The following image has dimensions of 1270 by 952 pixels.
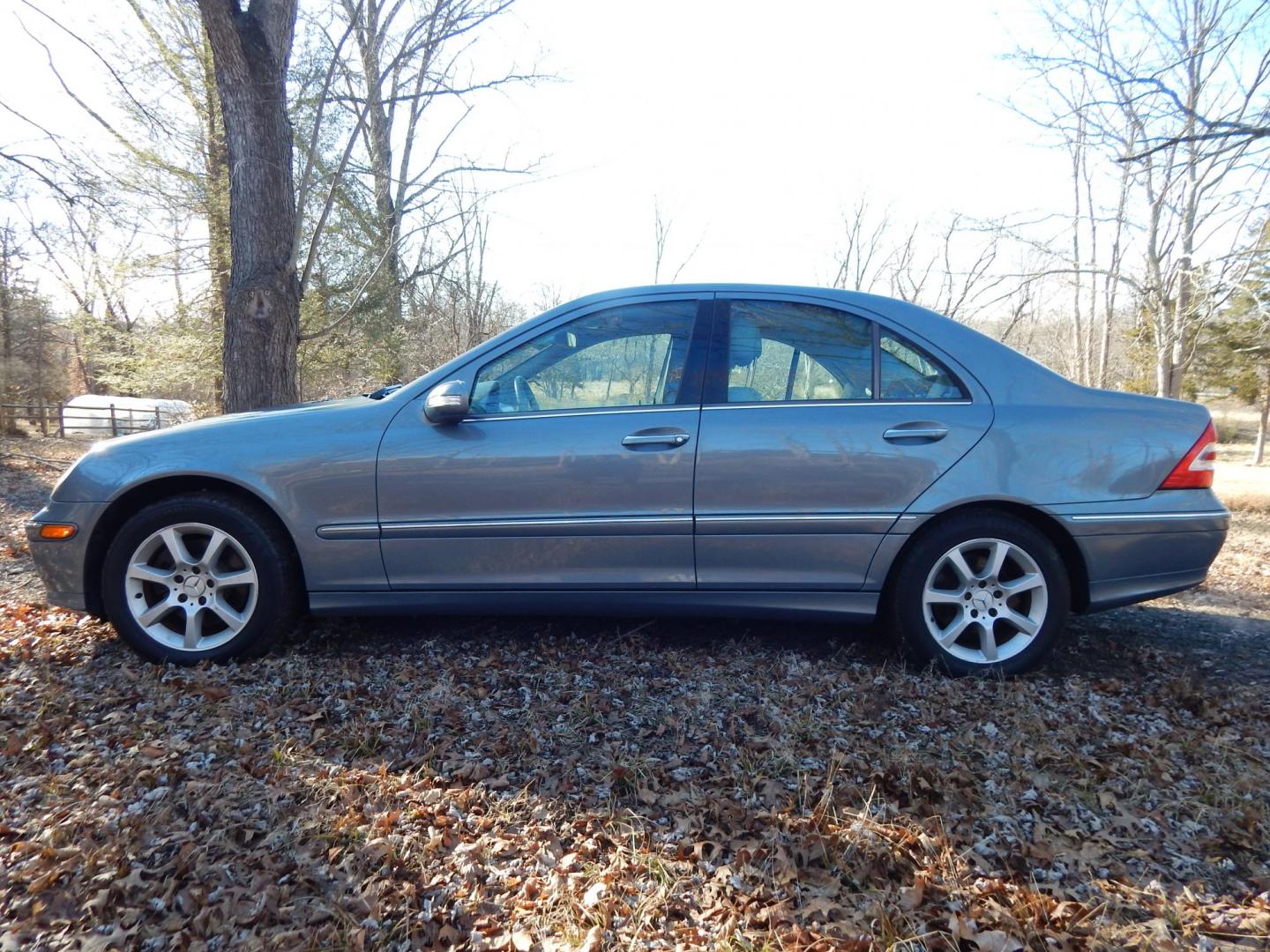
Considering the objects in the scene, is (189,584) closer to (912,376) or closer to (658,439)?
(658,439)

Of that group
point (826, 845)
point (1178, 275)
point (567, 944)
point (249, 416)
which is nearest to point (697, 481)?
point (826, 845)

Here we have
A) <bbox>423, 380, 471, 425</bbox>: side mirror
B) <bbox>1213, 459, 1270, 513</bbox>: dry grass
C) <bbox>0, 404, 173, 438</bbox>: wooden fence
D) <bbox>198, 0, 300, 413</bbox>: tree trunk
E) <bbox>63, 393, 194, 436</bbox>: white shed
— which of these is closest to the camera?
<bbox>423, 380, 471, 425</bbox>: side mirror

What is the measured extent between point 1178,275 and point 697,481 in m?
11.8

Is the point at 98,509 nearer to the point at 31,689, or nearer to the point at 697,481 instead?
the point at 31,689

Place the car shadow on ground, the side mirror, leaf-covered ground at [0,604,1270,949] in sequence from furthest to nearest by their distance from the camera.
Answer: the car shadow on ground, the side mirror, leaf-covered ground at [0,604,1270,949]

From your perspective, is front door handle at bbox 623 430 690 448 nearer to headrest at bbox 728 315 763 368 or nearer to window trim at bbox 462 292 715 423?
window trim at bbox 462 292 715 423

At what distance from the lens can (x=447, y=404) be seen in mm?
3145

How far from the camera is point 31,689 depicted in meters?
2.98

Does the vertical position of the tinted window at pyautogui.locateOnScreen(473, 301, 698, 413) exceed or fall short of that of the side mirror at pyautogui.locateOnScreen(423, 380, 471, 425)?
it exceeds it

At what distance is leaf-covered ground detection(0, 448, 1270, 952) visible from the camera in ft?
6.01

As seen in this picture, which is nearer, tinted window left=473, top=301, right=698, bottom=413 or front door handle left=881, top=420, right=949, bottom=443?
front door handle left=881, top=420, right=949, bottom=443

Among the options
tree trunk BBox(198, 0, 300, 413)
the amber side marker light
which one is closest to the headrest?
the amber side marker light

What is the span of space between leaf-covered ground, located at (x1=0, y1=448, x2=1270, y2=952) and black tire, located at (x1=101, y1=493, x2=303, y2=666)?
4.1 inches

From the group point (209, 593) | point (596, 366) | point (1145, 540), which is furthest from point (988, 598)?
point (209, 593)
